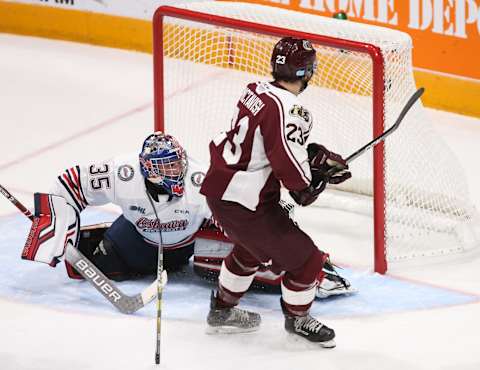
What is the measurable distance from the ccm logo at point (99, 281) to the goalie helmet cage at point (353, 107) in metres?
1.05

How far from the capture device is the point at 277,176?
13.4 ft

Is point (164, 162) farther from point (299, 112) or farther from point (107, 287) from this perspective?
point (299, 112)

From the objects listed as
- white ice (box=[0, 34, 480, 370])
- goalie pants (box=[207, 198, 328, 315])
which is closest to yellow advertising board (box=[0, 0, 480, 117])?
white ice (box=[0, 34, 480, 370])

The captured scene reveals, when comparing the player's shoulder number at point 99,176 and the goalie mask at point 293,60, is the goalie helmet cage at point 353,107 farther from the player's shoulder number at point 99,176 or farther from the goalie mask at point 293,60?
the player's shoulder number at point 99,176

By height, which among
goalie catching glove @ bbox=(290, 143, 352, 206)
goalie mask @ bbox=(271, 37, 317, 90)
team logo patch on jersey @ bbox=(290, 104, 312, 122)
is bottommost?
goalie catching glove @ bbox=(290, 143, 352, 206)

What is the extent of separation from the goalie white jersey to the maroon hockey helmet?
77cm

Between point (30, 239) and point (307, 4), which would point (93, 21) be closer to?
point (307, 4)

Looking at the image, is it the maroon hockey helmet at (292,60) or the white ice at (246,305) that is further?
the white ice at (246,305)

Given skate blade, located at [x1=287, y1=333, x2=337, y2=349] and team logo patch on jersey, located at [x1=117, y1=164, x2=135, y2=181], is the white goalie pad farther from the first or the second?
skate blade, located at [x1=287, y1=333, x2=337, y2=349]

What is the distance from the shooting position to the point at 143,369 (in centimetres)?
421

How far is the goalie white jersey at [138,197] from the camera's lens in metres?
4.75

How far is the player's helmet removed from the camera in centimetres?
461

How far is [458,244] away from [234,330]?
1.26 m

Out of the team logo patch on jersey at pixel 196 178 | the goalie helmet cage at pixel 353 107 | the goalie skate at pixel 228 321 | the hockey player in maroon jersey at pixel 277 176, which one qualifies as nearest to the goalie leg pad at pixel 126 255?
the team logo patch on jersey at pixel 196 178
